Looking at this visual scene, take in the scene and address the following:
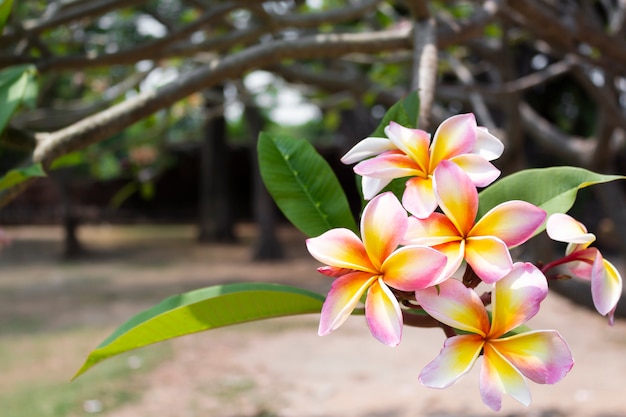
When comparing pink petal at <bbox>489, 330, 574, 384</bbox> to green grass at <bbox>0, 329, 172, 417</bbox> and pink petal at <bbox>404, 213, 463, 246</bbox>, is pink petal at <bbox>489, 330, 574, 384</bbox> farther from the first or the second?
green grass at <bbox>0, 329, 172, 417</bbox>

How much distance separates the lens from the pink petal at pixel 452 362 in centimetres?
46

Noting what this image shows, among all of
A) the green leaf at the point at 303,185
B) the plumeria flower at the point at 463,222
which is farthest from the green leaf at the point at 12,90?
the plumeria flower at the point at 463,222

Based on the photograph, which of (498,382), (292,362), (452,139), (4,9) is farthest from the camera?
(292,362)

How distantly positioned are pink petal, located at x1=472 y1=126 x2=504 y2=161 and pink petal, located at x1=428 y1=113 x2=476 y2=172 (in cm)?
1

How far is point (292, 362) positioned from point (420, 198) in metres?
3.81

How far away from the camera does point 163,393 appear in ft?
11.7

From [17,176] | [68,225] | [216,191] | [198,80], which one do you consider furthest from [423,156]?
[216,191]

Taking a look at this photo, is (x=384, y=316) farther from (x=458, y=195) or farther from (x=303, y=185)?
(x=303, y=185)

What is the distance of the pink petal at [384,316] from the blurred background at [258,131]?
0.46m

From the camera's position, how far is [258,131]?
154 inches

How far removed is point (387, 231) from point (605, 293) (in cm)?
19

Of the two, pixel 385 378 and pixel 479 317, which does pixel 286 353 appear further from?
pixel 479 317

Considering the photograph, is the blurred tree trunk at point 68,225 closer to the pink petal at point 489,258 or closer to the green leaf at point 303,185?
the green leaf at point 303,185

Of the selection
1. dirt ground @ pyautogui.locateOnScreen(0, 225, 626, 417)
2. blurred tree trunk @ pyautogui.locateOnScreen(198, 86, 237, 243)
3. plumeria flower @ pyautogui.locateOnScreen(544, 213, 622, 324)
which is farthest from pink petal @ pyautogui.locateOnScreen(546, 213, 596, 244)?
blurred tree trunk @ pyautogui.locateOnScreen(198, 86, 237, 243)
